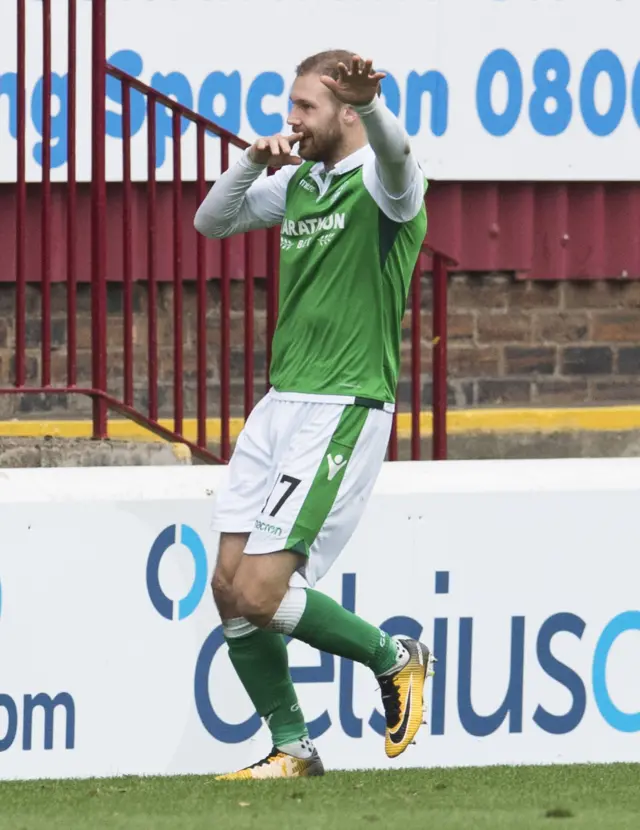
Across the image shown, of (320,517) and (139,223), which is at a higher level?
(139,223)

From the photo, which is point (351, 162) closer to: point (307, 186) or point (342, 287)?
point (307, 186)

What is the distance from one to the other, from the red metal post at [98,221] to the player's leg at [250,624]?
58.6 inches

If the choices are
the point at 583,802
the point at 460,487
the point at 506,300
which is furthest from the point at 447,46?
the point at 583,802

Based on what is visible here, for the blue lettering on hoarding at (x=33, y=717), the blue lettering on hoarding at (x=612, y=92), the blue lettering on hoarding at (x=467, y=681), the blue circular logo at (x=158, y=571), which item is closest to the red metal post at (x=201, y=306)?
the blue circular logo at (x=158, y=571)

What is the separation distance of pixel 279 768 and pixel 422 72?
497 cm

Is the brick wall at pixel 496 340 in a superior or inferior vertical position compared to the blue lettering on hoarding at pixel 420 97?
inferior

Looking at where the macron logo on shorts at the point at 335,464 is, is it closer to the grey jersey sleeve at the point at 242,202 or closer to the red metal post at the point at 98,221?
the grey jersey sleeve at the point at 242,202

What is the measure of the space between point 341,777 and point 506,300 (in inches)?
189

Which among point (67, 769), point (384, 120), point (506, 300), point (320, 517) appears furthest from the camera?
point (506, 300)

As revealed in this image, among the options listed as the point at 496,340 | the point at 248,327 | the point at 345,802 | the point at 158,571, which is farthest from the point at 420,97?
the point at 345,802

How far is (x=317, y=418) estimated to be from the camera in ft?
18.8

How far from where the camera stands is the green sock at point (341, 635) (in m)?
5.79

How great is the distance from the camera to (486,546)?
670 centimetres

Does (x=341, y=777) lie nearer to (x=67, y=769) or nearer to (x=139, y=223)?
(x=67, y=769)
